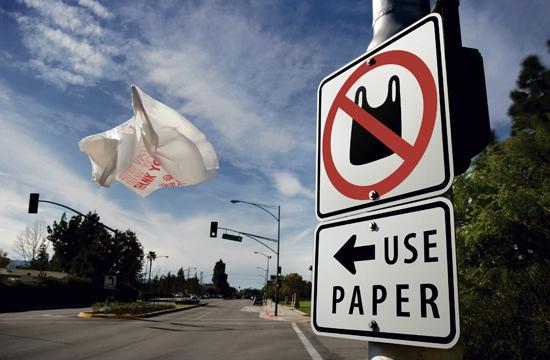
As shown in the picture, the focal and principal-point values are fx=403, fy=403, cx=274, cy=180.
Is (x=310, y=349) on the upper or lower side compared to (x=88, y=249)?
lower

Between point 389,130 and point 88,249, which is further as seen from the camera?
Result: point 88,249

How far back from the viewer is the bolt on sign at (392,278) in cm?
126

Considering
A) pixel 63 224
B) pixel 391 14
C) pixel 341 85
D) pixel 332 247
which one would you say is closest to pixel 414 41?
pixel 391 14

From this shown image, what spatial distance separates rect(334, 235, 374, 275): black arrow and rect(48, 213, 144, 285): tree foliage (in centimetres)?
7031

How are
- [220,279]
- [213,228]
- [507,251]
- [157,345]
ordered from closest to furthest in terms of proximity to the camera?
1. [157,345]
2. [507,251]
3. [213,228]
4. [220,279]

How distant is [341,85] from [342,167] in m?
0.45

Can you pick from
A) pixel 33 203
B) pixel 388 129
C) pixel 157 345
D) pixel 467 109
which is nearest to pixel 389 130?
pixel 388 129

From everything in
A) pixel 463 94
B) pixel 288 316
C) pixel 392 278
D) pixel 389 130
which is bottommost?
pixel 288 316

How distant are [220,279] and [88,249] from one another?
86.8 m

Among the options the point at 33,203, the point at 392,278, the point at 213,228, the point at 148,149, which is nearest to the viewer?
the point at 392,278

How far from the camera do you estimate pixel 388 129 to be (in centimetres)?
160

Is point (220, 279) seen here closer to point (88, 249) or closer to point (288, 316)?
point (88, 249)

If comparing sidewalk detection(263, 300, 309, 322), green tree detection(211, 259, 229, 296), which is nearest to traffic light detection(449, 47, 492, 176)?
sidewalk detection(263, 300, 309, 322)

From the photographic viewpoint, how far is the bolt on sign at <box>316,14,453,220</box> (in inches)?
57.1
